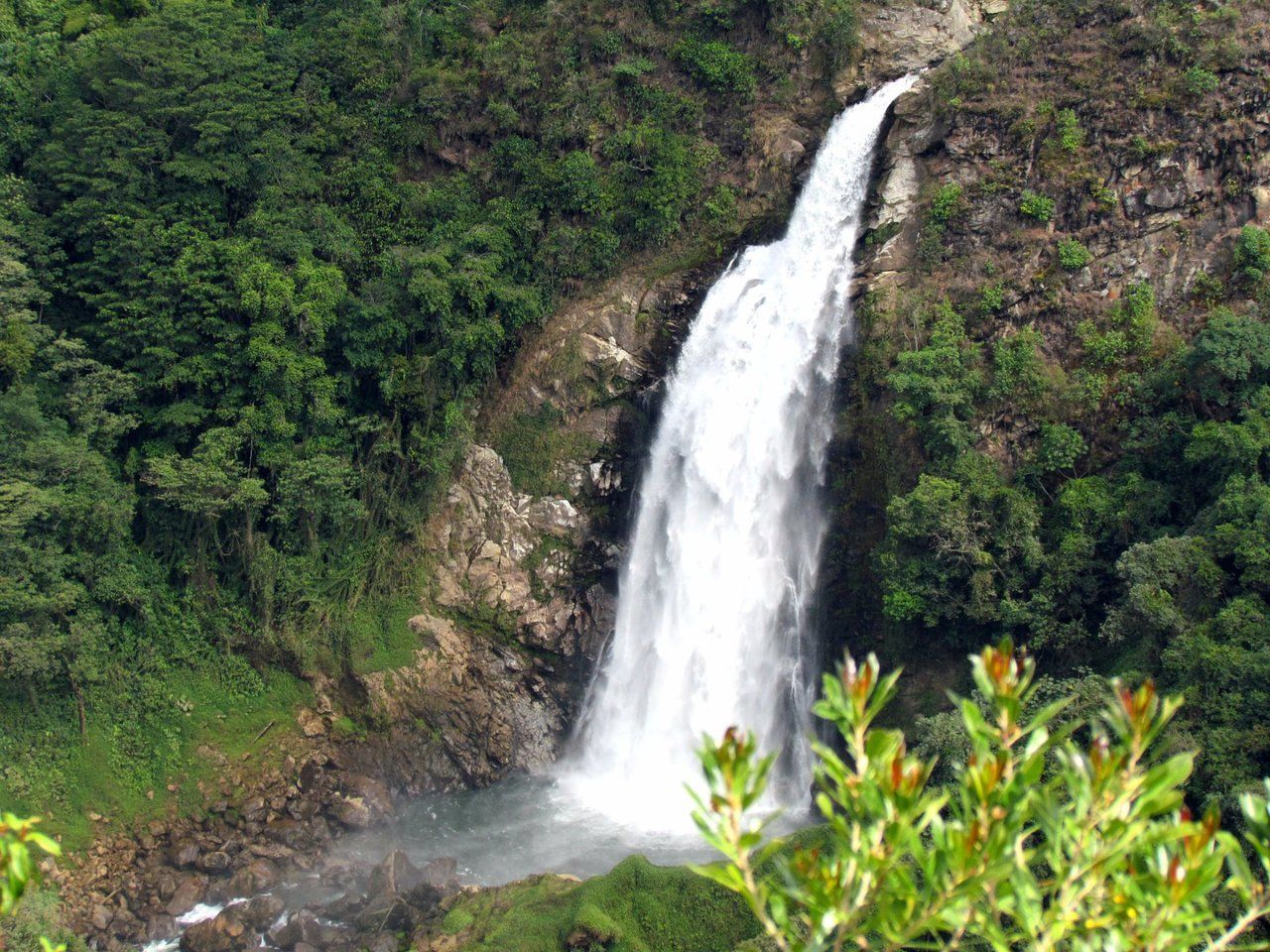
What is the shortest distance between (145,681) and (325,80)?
1634cm

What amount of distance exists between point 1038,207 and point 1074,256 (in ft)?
4.55

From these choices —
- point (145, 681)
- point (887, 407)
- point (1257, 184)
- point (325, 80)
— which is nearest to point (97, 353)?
point (145, 681)

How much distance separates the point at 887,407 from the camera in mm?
23281

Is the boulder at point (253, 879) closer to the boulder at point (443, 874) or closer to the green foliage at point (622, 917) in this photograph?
the boulder at point (443, 874)

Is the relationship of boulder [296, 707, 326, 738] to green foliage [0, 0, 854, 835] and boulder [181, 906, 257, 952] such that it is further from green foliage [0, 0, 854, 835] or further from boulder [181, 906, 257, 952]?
boulder [181, 906, 257, 952]

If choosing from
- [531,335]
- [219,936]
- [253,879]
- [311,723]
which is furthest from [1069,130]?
[219,936]

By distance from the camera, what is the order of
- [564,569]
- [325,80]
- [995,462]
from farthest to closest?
[325,80]
[564,569]
[995,462]

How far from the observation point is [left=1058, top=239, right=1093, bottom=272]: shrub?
2256 centimetres

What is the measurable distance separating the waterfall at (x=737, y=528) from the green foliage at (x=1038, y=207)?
158 inches

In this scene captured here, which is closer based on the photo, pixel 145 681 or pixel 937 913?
pixel 937 913

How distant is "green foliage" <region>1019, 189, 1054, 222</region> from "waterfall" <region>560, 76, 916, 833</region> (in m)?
4.01

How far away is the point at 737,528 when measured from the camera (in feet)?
82.6

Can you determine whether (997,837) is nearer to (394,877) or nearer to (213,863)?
(394,877)

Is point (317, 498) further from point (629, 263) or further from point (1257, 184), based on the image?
point (1257, 184)
